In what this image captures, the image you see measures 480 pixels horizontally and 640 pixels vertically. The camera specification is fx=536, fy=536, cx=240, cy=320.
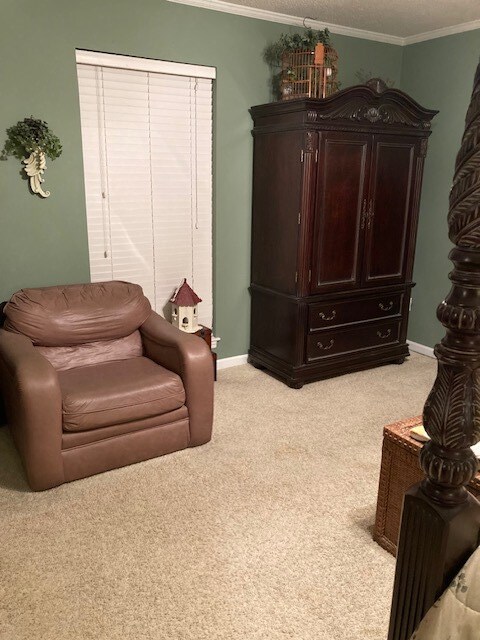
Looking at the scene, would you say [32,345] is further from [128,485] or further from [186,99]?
[186,99]

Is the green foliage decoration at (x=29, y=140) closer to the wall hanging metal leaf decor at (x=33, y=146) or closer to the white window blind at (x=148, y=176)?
the wall hanging metal leaf decor at (x=33, y=146)

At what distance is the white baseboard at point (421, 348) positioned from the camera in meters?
4.62

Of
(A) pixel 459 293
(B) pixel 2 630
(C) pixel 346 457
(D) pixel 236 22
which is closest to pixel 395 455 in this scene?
(C) pixel 346 457

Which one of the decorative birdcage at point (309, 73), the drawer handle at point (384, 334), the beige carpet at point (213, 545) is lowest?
the beige carpet at point (213, 545)

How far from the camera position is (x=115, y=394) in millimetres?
2666

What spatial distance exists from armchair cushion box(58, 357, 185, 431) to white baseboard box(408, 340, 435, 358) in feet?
8.52

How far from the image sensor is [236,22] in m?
3.71

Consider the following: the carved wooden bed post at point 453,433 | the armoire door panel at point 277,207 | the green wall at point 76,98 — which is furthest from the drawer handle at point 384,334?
the carved wooden bed post at point 453,433

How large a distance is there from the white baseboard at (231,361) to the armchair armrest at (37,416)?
182cm

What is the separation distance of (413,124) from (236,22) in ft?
4.80

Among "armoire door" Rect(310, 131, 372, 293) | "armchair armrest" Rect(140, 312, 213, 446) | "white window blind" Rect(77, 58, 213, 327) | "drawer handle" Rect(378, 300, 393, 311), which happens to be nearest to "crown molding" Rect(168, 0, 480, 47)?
"white window blind" Rect(77, 58, 213, 327)

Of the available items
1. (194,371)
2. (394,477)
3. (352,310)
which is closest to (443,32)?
(352,310)

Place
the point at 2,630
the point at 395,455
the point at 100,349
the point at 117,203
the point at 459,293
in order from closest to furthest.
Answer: the point at 459,293 → the point at 2,630 → the point at 395,455 → the point at 100,349 → the point at 117,203

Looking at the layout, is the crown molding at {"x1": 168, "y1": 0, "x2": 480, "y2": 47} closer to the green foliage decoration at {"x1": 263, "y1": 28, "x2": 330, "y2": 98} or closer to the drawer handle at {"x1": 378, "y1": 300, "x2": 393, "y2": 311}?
the green foliage decoration at {"x1": 263, "y1": 28, "x2": 330, "y2": 98}
